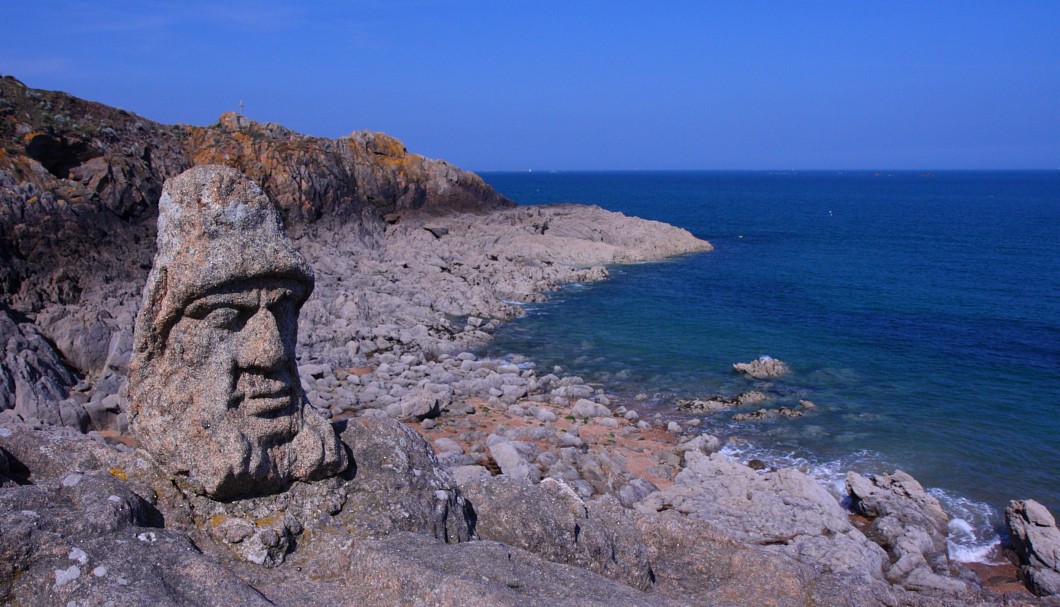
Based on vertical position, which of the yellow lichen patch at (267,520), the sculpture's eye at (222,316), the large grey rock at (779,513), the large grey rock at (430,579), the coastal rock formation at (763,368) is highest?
the sculpture's eye at (222,316)

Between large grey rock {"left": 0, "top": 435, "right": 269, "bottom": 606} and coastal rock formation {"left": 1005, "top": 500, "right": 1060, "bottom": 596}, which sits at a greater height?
large grey rock {"left": 0, "top": 435, "right": 269, "bottom": 606}

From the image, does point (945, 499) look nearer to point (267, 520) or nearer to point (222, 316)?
point (267, 520)

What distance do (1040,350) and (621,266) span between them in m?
26.5

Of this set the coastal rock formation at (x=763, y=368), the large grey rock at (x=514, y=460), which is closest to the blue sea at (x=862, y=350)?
the coastal rock formation at (x=763, y=368)

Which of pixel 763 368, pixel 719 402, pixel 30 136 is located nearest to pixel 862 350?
pixel 763 368

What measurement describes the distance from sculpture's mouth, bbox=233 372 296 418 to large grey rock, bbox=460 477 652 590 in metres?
2.63

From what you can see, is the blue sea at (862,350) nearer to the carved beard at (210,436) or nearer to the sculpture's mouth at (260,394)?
the sculpture's mouth at (260,394)

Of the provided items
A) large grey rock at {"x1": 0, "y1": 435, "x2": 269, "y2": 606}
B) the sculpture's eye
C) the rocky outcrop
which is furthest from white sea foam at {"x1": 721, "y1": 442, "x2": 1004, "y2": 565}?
large grey rock at {"x1": 0, "y1": 435, "x2": 269, "y2": 606}

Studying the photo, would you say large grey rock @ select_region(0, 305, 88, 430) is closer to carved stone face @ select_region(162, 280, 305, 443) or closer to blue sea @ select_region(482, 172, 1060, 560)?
carved stone face @ select_region(162, 280, 305, 443)

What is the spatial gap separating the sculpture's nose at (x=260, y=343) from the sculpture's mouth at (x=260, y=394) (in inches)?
7.2

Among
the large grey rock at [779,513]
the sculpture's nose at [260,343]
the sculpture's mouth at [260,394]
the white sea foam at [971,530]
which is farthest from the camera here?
the white sea foam at [971,530]

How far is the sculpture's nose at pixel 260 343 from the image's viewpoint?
7.25 m

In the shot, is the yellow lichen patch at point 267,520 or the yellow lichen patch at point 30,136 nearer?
the yellow lichen patch at point 267,520

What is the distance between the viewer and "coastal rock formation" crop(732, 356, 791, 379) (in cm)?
2739
